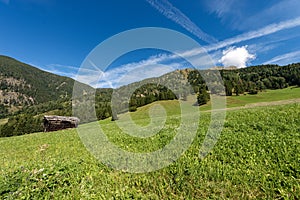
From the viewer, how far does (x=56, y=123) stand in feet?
110

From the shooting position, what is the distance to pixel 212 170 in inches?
257

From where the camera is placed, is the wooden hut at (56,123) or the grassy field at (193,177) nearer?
the grassy field at (193,177)

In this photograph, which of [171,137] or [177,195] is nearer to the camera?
[177,195]

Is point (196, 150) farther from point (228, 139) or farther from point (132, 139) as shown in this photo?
point (132, 139)

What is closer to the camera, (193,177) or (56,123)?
(193,177)

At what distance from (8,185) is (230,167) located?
6726mm

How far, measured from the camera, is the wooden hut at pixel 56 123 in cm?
3334

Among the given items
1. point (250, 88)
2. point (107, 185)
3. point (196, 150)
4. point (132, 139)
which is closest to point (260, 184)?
point (196, 150)

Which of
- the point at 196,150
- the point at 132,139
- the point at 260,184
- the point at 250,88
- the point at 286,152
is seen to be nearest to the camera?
the point at 260,184

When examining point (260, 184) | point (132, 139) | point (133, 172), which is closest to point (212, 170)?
point (260, 184)

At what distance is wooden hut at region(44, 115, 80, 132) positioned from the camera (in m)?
33.3

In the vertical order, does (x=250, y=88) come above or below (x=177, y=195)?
above

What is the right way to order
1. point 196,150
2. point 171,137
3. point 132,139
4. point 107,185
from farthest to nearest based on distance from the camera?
point 132,139 < point 171,137 < point 196,150 < point 107,185

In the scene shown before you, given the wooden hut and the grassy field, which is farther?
the wooden hut
